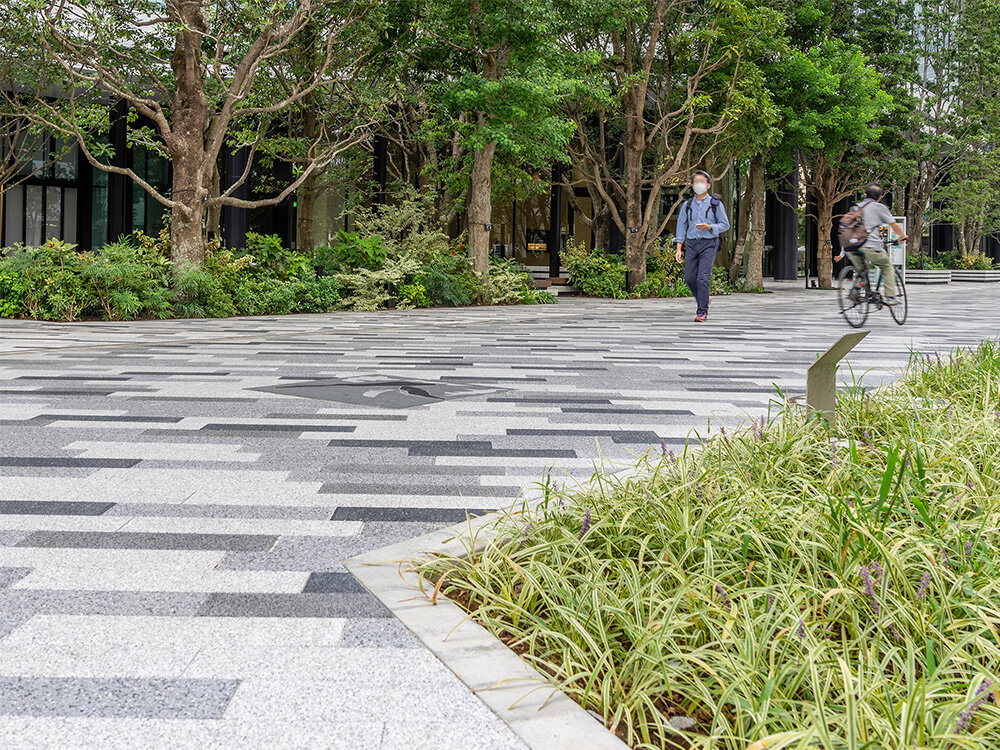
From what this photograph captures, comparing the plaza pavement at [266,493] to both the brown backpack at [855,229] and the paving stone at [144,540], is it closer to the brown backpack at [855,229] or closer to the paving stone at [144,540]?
the paving stone at [144,540]

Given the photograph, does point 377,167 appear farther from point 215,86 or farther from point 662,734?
point 662,734

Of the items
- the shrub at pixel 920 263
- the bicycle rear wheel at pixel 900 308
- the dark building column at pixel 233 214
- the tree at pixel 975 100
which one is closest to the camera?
the bicycle rear wheel at pixel 900 308

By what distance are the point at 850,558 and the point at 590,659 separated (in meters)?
0.92

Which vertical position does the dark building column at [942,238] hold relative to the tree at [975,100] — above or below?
below

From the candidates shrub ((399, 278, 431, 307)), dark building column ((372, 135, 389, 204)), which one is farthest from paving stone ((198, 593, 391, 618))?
dark building column ((372, 135, 389, 204))

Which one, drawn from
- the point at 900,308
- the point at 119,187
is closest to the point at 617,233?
the point at 119,187

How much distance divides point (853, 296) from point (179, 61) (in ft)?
38.9

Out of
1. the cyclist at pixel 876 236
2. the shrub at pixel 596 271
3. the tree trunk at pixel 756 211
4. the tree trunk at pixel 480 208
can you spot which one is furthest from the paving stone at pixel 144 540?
the tree trunk at pixel 756 211

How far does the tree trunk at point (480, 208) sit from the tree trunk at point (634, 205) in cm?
531

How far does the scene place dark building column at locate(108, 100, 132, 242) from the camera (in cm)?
2512

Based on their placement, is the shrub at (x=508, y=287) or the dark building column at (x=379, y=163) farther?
the dark building column at (x=379, y=163)

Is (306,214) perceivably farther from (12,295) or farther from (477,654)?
(477,654)

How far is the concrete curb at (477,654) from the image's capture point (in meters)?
2.36

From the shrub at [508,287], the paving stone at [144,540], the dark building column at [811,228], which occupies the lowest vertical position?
the paving stone at [144,540]
